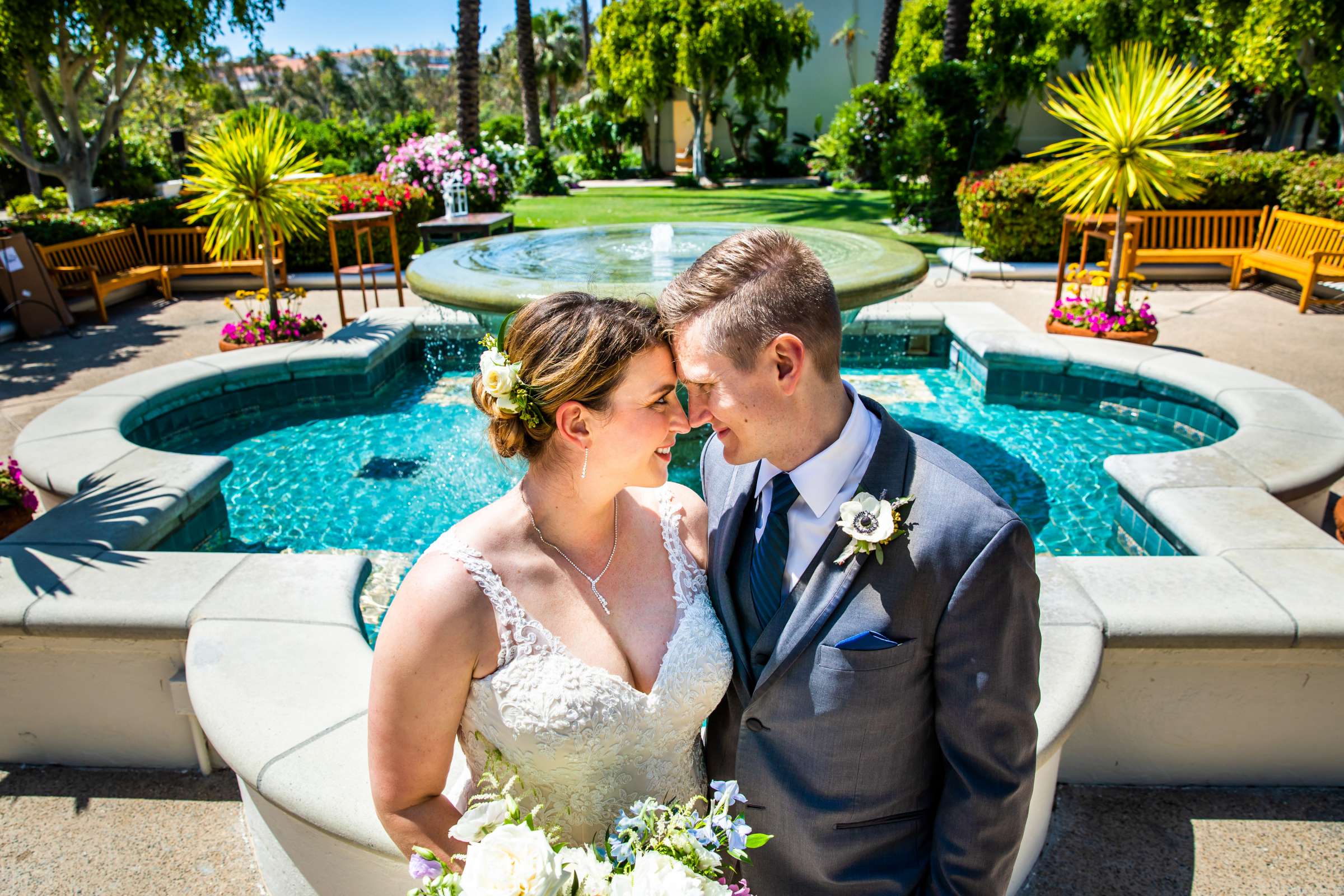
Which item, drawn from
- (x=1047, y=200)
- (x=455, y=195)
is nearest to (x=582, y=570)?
(x=1047, y=200)

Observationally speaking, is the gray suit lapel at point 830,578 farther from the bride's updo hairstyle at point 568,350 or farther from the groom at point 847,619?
the bride's updo hairstyle at point 568,350

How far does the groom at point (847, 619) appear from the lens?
1714mm

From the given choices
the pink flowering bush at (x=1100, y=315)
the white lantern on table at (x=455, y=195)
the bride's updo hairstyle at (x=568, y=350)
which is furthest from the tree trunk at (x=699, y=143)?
the bride's updo hairstyle at (x=568, y=350)

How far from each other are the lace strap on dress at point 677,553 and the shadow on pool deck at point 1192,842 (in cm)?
190

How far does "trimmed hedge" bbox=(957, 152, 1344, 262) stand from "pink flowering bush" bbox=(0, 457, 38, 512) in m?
13.4

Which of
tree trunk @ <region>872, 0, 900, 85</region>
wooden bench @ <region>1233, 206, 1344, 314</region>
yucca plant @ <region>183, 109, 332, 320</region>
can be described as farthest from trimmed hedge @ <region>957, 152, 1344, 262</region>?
tree trunk @ <region>872, 0, 900, 85</region>

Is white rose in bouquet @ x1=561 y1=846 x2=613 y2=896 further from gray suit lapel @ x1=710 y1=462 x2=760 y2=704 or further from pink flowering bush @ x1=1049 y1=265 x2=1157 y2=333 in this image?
pink flowering bush @ x1=1049 y1=265 x2=1157 y2=333

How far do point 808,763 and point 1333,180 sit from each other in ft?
51.2

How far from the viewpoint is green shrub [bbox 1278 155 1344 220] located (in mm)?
12914

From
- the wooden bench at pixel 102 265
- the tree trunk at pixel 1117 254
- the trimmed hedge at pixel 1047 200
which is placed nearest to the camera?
the tree trunk at pixel 1117 254

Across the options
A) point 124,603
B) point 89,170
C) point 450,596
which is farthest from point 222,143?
point 89,170

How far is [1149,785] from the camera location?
3.58 metres

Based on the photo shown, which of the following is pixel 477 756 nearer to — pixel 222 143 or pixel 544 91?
pixel 222 143

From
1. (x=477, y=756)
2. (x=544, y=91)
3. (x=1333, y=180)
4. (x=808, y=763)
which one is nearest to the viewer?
(x=808, y=763)
